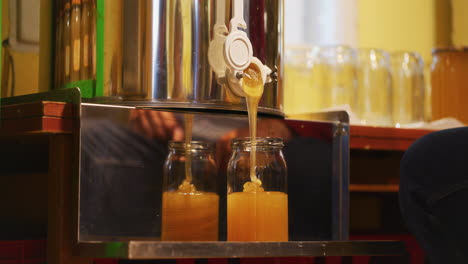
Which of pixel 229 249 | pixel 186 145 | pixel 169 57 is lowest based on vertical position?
pixel 229 249

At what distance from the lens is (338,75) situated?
2055mm

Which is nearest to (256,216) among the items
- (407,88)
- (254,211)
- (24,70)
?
(254,211)

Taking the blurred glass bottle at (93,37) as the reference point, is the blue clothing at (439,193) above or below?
below

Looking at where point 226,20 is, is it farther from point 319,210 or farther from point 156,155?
point 319,210

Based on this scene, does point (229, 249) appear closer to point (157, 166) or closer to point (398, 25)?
point (157, 166)

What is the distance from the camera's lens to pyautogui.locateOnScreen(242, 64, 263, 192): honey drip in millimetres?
1199

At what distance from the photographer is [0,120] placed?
124 cm

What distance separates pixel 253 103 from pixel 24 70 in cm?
53

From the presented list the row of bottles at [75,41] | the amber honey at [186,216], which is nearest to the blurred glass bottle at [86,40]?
the row of bottles at [75,41]

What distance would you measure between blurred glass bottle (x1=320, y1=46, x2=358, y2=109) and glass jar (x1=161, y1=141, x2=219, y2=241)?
2.81ft

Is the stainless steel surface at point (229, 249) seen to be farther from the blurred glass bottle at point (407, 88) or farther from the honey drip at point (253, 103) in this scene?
the blurred glass bottle at point (407, 88)

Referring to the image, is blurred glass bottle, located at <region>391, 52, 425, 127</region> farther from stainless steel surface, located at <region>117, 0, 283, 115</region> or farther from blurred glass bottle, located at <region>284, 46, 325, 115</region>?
stainless steel surface, located at <region>117, 0, 283, 115</region>

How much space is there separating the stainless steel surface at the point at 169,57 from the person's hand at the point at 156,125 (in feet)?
0.08

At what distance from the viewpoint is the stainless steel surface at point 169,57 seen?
1.27 m
